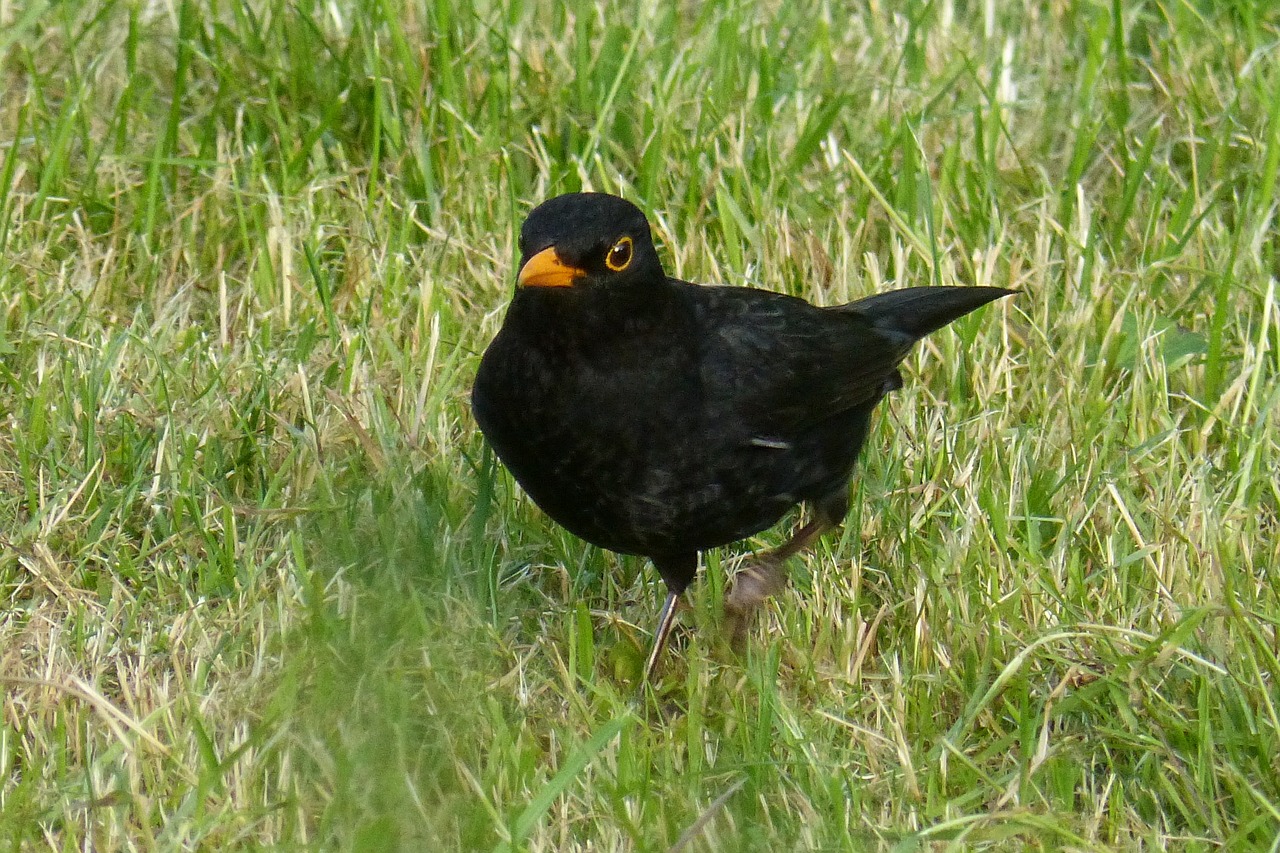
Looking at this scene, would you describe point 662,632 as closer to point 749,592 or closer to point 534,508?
point 749,592

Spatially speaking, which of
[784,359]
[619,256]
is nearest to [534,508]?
[784,359]

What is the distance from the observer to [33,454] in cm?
433

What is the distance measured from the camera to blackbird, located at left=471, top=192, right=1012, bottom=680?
366 centimetres

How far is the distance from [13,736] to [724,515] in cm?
155

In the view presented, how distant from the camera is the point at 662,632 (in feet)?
13.5

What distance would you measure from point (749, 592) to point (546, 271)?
1.12 metres

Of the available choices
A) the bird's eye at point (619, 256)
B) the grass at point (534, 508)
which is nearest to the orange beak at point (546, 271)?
the bird's eye at point (619, 256)

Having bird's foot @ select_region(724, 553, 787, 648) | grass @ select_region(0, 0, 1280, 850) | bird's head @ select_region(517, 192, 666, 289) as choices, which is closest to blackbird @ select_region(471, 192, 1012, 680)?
bird's head @ select_region(517, 192, 666, 289)

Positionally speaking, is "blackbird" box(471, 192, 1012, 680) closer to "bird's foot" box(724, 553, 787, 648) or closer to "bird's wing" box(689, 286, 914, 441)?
"bird's wing" box(689, 286, 914, 441)

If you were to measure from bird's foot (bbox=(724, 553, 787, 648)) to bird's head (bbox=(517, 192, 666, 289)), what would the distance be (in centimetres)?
91

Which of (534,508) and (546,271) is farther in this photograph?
(534,508)

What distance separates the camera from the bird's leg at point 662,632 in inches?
159

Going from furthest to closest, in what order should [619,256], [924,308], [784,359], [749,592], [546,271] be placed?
[924,308] → [749,592] → [784,359] → [619,256] → [546,271]

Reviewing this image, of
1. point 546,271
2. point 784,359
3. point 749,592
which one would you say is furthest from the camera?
point 749,592
